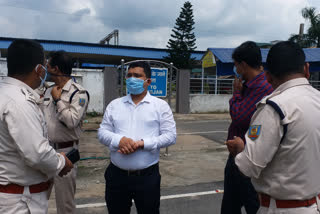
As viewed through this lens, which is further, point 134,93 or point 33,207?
point 134,93

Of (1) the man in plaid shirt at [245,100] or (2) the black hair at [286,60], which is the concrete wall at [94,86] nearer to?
(1) the man in plaid shirt at [245,100]

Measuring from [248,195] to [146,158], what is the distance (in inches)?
38.9

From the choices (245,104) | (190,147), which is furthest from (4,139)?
(190,147)

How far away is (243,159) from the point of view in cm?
179

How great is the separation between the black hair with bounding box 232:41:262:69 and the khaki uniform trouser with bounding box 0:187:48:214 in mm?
2026

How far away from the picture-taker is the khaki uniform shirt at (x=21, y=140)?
170cm

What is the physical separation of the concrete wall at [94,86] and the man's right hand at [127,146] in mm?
11043

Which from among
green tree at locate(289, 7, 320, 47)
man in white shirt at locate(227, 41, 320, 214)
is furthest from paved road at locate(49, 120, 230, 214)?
green tree at locate(289, 7, 320, 47)

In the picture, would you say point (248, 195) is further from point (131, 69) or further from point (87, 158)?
point (87, 158)

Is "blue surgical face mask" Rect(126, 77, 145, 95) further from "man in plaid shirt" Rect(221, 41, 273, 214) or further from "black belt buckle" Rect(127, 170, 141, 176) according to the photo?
"man in plaid shirt" Rect(221, 41, 273, 214)

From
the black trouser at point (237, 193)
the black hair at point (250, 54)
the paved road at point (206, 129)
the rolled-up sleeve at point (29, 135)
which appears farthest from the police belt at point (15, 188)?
the paved road at point (206, 129)

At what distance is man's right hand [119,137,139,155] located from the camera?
2.45 metres

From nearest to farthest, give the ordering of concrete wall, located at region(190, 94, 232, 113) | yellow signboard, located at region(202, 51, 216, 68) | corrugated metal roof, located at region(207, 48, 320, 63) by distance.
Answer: concrete wall, located at region(190, 94, 232, 113), corrugated metal roof, located at region(207, 48, 320, 63), yellow signboard, located at region(202, 51, 216, 68)

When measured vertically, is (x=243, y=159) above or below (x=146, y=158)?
above
